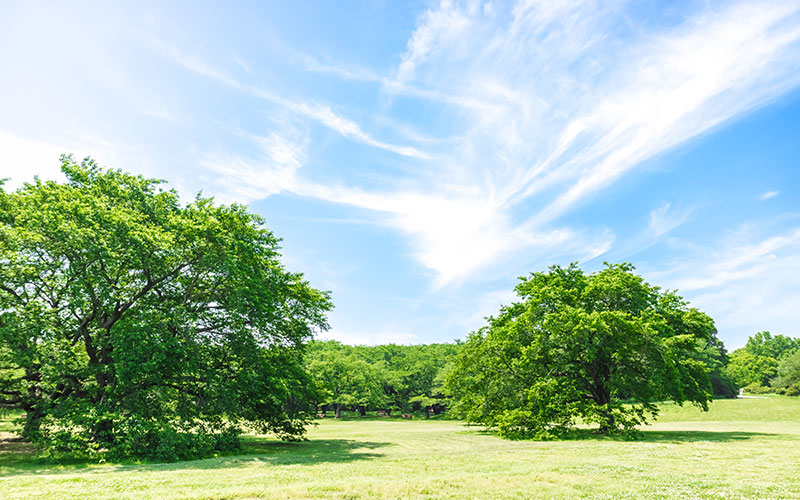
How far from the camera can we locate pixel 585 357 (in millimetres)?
29594

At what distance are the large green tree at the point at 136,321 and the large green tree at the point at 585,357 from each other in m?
15.3

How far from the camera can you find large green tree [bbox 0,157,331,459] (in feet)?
65.2

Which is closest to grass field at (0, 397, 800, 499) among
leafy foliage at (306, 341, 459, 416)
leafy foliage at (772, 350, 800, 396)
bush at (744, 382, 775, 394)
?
leafy foliage at (306, 341, 459, 416)

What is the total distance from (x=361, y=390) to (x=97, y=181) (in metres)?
70.1

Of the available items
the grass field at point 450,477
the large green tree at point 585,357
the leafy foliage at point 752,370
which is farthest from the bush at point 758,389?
the grass field at point 450,477

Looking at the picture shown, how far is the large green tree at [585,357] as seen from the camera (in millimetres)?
28797

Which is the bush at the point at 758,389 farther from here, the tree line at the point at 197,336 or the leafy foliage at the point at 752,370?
the tree line at the point at 197,336

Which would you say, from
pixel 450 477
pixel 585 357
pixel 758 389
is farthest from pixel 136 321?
pixel 758 389

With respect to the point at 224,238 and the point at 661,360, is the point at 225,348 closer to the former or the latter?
the point at 224,238

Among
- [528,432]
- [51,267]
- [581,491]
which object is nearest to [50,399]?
[51,267]

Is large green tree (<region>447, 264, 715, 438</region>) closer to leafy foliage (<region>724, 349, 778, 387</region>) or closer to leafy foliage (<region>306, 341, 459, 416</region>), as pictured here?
leafy foliage (<region>306, 341, 459, 416</region>)

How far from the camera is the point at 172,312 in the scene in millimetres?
22875

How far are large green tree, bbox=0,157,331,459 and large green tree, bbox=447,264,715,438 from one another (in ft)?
50.0

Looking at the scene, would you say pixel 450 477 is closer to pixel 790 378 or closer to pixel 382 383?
pixel 382 383
